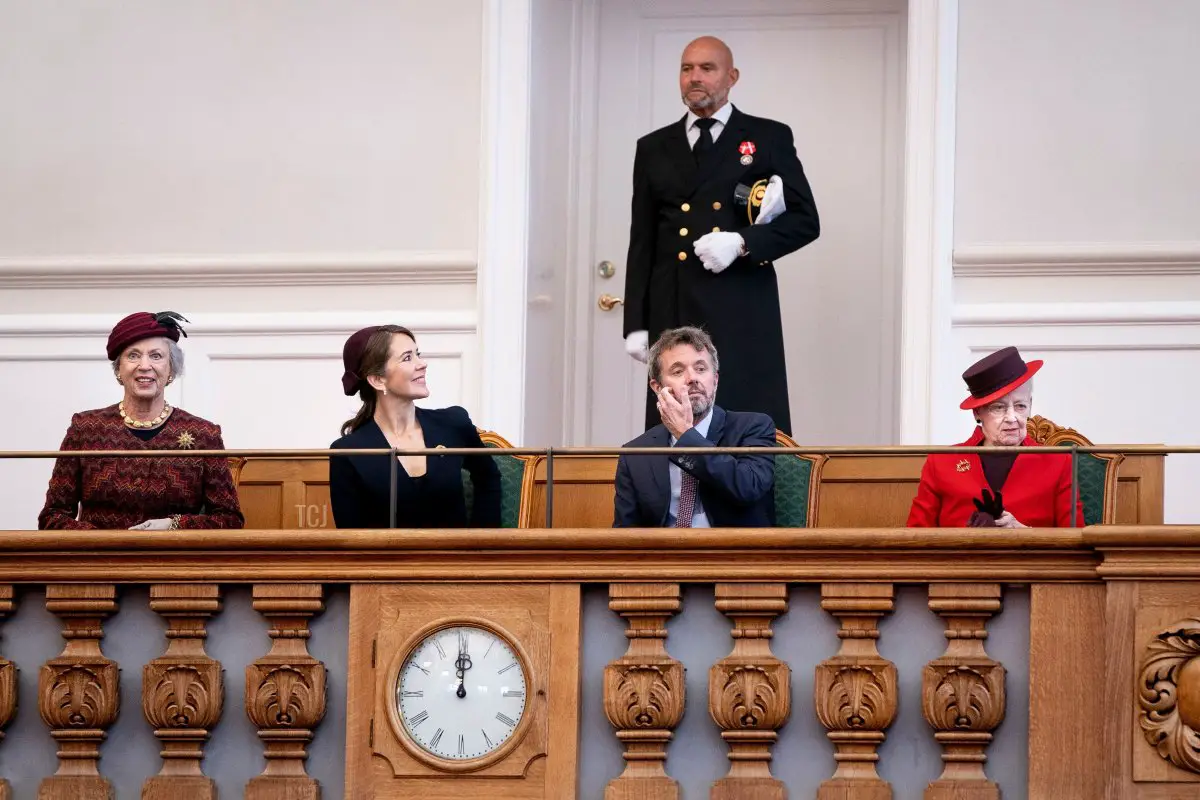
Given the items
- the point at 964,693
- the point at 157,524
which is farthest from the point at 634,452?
the point at 157,524

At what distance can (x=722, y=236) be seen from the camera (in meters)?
6.29

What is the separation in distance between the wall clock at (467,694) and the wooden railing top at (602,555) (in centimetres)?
6

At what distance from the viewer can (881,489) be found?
222 inches

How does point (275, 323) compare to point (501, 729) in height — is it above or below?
above

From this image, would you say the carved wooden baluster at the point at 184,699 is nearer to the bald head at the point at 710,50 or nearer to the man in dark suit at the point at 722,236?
the man in dark suit at the point at 722,236

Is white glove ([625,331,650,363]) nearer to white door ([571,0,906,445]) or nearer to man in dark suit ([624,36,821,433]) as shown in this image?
man in dark suit ([624,36,821,433])

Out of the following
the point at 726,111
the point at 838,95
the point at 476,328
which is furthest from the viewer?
the point at 838,95

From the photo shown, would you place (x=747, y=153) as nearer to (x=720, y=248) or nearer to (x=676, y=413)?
(x=720, y=248)

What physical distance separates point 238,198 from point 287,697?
3.15 m

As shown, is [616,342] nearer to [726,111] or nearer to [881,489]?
[726,111]

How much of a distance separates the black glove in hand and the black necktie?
6.98 feet

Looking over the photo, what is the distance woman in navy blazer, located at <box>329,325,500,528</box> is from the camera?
479 centimetres

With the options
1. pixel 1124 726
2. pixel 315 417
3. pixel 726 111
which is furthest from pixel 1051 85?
pixel 1124 726

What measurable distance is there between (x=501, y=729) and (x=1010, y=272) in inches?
122
